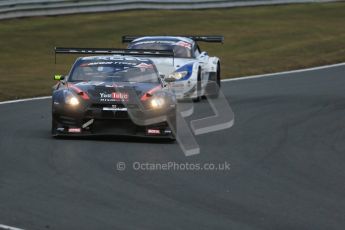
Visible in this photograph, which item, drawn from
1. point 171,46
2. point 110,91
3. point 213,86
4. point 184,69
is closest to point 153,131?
point 110,91

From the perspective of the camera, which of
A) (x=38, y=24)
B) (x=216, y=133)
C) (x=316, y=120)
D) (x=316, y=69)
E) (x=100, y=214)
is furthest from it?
(x=38, y=24)

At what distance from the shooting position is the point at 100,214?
8016mm

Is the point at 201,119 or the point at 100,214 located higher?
the point at 100,214

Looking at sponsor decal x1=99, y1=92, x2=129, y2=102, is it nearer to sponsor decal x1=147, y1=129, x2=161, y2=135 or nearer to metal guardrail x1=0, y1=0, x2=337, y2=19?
sponsor decal x1=147, y1=129, x2=161, y2=135

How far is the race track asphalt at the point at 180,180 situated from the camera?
26.2 feet

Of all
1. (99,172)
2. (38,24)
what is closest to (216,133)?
(99,172)

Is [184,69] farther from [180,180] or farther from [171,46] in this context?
[180,180]

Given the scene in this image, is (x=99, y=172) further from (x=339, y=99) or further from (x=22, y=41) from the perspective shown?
(x=22, y=41)

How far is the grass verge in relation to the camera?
2588cm

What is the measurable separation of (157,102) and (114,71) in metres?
1.20

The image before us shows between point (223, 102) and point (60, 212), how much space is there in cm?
1071

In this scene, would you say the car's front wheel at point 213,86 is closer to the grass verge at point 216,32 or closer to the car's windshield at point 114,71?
the grass verge at point 216,32

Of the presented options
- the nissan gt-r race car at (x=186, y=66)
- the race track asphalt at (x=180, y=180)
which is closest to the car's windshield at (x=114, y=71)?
the race track asphalt at (x=180, y=180)

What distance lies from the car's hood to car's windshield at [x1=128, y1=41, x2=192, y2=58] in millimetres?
5801
